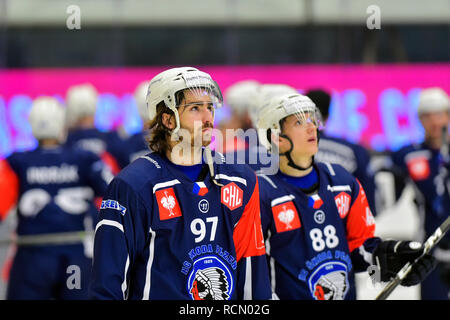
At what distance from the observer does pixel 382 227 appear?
8336 mm

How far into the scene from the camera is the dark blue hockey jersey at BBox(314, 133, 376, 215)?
4.30 m

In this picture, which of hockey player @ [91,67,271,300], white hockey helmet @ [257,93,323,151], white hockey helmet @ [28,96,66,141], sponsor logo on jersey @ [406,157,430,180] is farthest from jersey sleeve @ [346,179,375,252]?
white hockey helmet @ [28,96,66,141]

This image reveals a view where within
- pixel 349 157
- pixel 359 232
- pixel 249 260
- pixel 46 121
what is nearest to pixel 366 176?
pixel 349 157

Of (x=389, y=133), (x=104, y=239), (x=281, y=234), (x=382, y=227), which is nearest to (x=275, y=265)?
(x=281, y=234)

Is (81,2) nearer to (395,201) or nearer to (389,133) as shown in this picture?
(389,133)

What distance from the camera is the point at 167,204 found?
2.41 meters

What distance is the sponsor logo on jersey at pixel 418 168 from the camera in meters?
4.96

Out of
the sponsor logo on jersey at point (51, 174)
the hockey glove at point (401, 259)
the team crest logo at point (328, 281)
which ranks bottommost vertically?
the team crest logo at point (328, 281)

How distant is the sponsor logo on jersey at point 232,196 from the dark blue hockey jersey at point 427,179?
2565mm

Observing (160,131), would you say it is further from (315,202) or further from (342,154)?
(342,154)

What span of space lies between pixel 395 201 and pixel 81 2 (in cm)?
599

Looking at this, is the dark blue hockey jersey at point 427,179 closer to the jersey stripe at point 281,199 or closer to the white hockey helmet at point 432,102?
the white hockey helmet at point 432,102

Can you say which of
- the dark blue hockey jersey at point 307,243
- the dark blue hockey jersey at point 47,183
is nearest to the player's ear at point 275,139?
the dark blue hockey jersey at point 307,243

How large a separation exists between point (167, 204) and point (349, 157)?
84.1 inches
